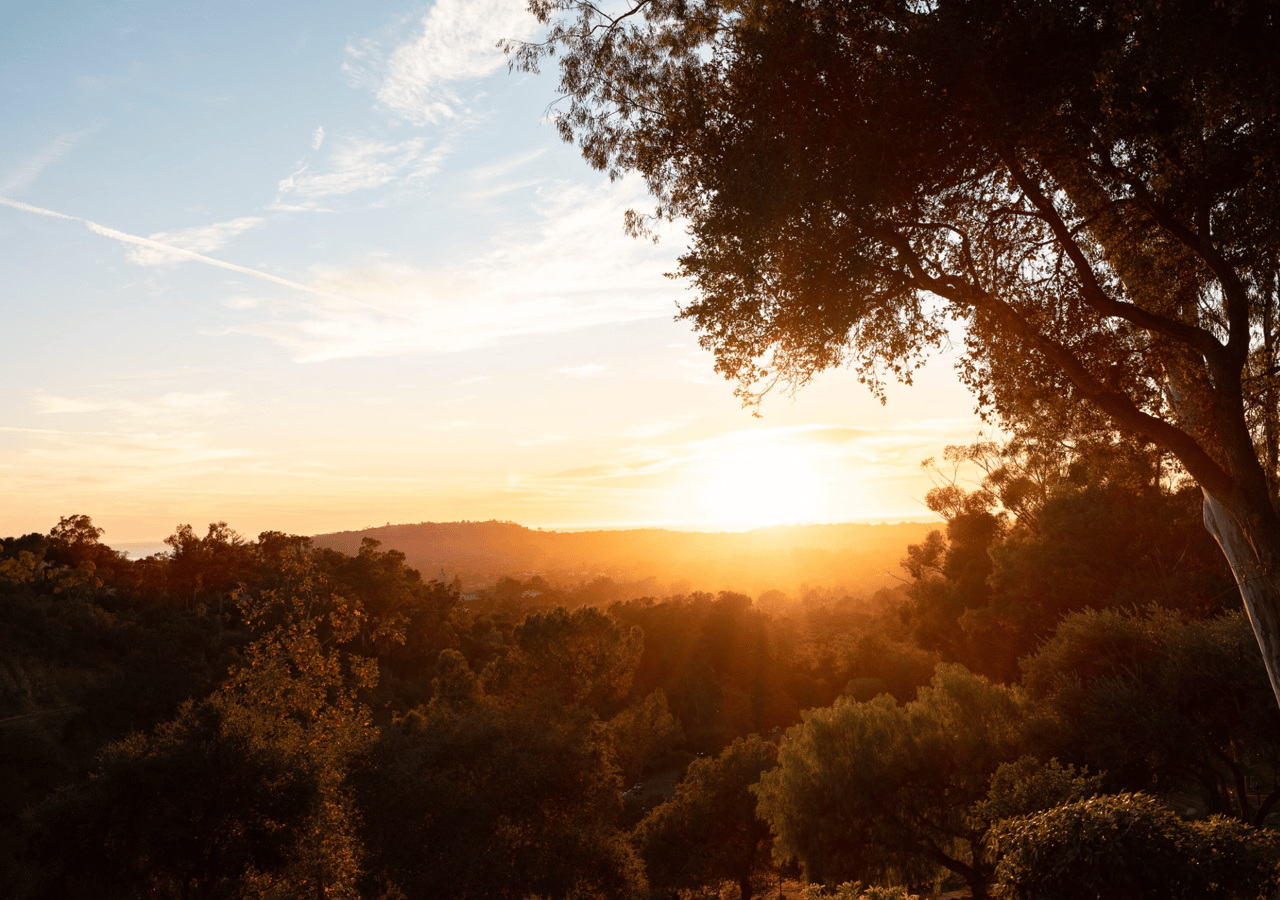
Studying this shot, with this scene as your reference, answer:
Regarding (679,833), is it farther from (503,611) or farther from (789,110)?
(503,611)

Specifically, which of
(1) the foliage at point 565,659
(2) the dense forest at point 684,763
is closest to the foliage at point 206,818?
(2) the dense forest at point 684,763

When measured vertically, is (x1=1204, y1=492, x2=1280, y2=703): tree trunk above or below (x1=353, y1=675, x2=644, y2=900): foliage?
above

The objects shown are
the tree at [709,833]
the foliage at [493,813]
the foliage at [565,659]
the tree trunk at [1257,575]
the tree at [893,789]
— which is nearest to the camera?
the tree trunk at [1257,575]

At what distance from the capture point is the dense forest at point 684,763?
458 inches

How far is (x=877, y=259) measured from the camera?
8.28 m

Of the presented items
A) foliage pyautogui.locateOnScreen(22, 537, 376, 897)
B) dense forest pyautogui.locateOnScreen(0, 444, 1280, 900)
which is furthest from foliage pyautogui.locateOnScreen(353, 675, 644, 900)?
foliage pyautogui.locateOnScreen(22, 537, 376, 897)

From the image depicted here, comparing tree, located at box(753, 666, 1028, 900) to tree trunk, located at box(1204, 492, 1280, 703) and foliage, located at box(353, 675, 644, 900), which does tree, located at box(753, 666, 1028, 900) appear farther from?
tree trunk, located at box(1204, 492, 1280, 703)

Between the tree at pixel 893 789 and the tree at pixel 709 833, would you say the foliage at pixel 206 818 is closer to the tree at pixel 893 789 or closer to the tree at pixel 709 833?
the tree at pixel 893 789

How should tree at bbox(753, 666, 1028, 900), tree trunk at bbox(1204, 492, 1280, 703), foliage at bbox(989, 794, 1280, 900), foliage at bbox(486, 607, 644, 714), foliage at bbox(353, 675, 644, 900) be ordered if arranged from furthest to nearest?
foliage at bbox(486, 607, 644, 714) < tree at bbox(753, 666, 1028, 900) < foliage at bbox(353, 675, 644, 900) < foliage at bbox(989, 794, 1280, 900) < tree trunk at bbox(1204, 492, 1280, 703)

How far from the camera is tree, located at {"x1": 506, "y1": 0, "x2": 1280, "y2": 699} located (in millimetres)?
7191

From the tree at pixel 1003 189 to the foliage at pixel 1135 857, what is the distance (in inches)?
79.8

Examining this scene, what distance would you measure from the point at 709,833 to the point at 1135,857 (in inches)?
747

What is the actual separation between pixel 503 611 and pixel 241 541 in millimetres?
28022

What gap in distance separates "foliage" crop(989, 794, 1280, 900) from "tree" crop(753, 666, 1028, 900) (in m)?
10.6
